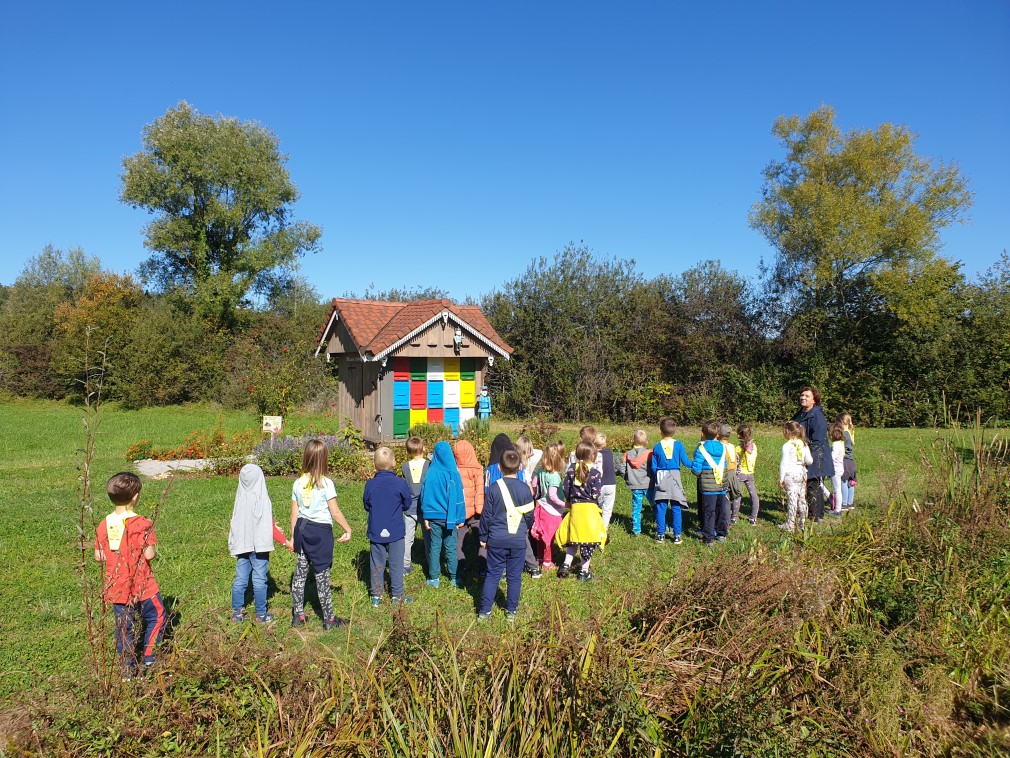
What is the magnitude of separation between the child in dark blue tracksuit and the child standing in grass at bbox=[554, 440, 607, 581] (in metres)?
0.99

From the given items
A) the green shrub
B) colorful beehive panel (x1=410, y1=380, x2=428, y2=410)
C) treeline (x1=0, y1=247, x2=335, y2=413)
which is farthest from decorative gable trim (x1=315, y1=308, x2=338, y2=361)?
treeline (x1=0, y1=247, x2=335, y2=413)

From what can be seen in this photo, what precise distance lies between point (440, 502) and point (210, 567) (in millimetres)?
2858

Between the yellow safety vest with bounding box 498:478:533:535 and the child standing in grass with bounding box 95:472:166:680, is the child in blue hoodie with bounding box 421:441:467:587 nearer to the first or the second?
the yellow safety vest with bounding box 498:478:533:535

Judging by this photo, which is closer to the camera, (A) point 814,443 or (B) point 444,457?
(B) point 444,457

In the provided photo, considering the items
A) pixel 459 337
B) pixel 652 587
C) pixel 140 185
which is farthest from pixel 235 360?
pixel 652 587

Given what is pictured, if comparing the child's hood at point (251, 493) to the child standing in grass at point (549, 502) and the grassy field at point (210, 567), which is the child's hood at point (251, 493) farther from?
the child standing in grass at point (549, 502)

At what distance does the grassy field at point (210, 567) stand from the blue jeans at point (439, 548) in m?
0.19

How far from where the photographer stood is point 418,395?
1582cm

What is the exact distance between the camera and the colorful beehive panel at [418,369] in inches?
619

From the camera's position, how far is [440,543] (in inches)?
259

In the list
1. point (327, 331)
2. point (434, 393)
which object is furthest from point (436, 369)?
point (327, 331)

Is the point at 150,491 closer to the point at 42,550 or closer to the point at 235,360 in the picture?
the point at 42,550

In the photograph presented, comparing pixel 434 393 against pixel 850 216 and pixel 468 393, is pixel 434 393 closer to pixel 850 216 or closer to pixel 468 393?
pixel 468 393

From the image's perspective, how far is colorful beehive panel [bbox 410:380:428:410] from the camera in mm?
15711
